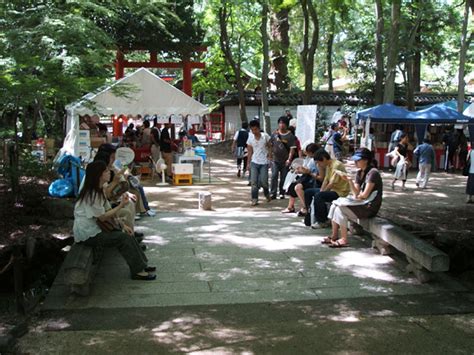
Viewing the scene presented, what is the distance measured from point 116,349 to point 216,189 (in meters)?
9.16

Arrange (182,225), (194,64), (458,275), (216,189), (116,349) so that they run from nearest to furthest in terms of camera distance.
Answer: (116,349) < (458,275) < (182,225) < (216,189) < (194,64)

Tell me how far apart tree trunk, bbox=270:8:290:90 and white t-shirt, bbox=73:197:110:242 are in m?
18.9

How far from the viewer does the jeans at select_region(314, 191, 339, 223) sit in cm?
738

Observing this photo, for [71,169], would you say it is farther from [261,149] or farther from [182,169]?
[182,169]

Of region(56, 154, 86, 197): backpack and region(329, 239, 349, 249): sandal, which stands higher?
region(56, 154, 86, 197): backpack

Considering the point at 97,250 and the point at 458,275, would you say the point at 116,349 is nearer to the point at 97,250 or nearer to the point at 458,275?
the point at 97,250

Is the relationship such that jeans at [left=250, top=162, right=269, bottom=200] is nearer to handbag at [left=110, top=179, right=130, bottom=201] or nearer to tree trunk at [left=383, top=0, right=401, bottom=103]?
handbag at [left=110, top=179, right=130, bottom=201]

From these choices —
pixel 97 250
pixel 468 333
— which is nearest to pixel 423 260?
pixel 468 333

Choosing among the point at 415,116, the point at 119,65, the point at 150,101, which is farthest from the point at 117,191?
the point at 119,65

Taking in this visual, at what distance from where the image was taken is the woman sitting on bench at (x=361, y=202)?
255 inches

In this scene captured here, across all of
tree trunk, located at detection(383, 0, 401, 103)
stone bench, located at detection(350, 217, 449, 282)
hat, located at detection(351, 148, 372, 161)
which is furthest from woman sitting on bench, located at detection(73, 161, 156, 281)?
tree trunk, located at detection(383, 0, 401, 103)

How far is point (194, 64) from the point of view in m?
21.3

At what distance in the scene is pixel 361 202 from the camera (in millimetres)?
6566

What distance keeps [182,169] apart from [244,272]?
26.3 ft
